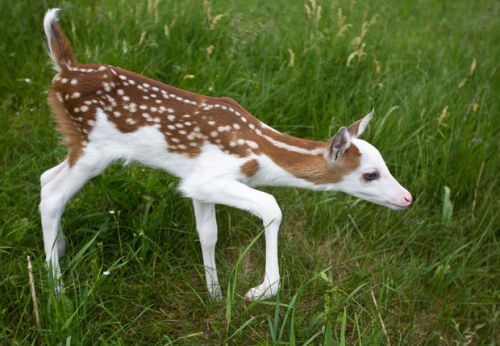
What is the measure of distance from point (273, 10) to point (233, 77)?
1.67m

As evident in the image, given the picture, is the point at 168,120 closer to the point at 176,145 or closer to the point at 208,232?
the point at 176,145

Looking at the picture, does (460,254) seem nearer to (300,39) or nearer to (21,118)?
(300,39)

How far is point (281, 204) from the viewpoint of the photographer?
427 cm

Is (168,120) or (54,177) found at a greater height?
(168,120)

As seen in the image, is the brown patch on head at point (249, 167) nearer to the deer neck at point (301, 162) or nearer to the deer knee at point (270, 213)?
the deer neck at point (301, 162)

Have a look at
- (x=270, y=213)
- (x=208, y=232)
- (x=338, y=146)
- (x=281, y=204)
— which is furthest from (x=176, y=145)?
(x=281, y=204)

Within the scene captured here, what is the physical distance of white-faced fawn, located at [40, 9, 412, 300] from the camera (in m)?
3.17

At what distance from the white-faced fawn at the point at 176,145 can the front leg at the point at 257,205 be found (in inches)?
2.6

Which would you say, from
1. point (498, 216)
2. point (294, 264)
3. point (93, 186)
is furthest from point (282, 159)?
point (498, 216)

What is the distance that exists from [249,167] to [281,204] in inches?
46.3

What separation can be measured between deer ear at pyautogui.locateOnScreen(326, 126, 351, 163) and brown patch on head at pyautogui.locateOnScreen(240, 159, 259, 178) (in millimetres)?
418

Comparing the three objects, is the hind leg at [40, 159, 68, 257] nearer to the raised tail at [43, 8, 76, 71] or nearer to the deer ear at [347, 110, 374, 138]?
the raised tail at [43, 8, 76, 71]

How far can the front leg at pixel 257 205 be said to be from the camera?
2900 mm

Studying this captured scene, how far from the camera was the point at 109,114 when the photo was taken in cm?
321
